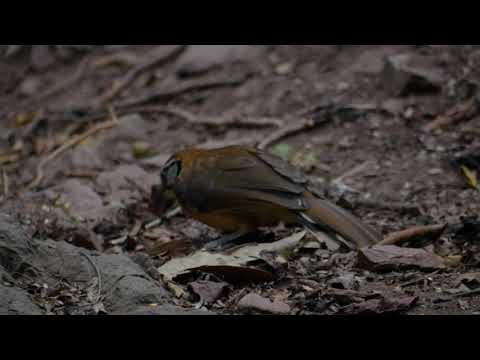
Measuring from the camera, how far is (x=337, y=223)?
5285 millimetres

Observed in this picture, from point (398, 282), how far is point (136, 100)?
457cm

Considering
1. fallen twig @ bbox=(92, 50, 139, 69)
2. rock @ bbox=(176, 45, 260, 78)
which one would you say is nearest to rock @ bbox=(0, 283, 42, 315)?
rock @ bbox=(176, 45, 260, 78)

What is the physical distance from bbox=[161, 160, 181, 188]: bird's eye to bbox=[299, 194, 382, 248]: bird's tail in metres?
1.12

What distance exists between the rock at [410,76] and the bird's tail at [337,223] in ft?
7.26

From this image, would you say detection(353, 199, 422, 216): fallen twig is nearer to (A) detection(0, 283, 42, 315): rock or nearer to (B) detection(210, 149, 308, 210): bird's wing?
(B) detection(210, 149, 308, 210): bird's wing

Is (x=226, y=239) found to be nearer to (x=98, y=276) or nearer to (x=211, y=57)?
(x=98, y=276)

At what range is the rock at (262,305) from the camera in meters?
4.16

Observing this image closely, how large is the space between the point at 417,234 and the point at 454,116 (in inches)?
77.7

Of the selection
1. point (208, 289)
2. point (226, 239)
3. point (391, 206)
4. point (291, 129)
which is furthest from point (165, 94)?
point (208, 289)

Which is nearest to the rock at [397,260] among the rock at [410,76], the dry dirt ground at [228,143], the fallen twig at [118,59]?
the dry dirt ground at [228,143]

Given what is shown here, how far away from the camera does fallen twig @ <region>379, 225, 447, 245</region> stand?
17.0ft
